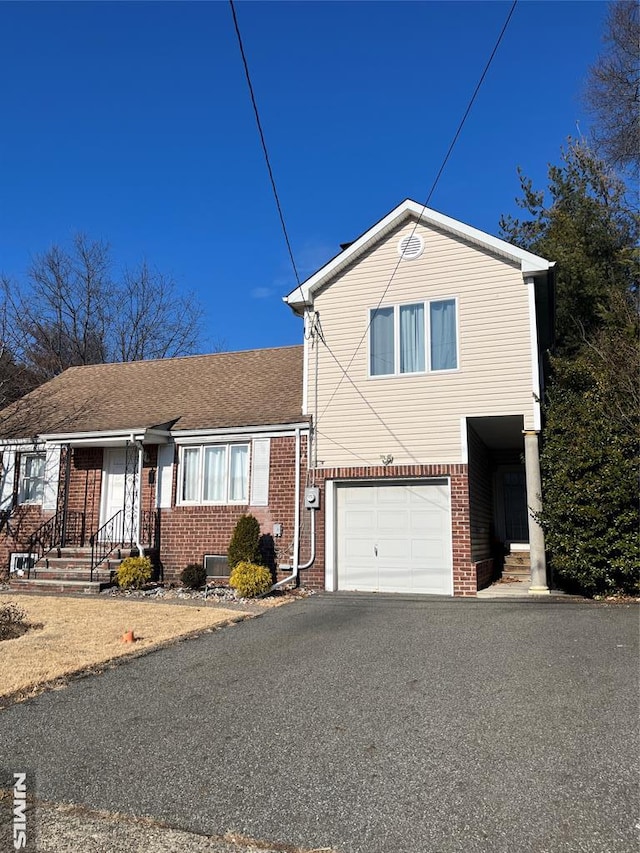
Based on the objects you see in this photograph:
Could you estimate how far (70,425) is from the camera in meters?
15.0

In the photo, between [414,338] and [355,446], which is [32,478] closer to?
[355,446]

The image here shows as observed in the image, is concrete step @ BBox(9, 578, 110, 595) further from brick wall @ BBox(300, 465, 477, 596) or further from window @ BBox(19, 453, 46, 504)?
brick wall @ BBox(300, 465, 477, 596)

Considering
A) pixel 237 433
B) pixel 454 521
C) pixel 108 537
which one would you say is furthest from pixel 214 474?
pixel 454 521

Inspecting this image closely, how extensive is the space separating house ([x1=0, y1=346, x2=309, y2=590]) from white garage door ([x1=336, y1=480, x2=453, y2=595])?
1134 mm

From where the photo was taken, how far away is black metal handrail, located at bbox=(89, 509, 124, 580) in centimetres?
1344

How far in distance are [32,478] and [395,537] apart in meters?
8.85

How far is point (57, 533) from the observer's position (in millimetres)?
14219

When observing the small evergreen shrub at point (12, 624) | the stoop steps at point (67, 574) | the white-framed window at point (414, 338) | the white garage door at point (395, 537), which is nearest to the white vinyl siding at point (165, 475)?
the stoop steps at point (67, 574)

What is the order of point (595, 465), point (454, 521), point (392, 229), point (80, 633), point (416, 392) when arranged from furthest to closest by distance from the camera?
point (392, 229), point (416, 392), point (454, 521), point (595, 465), point (80, 633)

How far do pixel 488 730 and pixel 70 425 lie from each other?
511 inches

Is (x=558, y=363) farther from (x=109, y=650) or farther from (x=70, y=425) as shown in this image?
(x=70, y=425)

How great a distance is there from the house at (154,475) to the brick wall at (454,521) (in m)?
0.58

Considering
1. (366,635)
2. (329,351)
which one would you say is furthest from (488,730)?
(329,351)

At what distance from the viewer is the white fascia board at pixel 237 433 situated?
1291 cm
